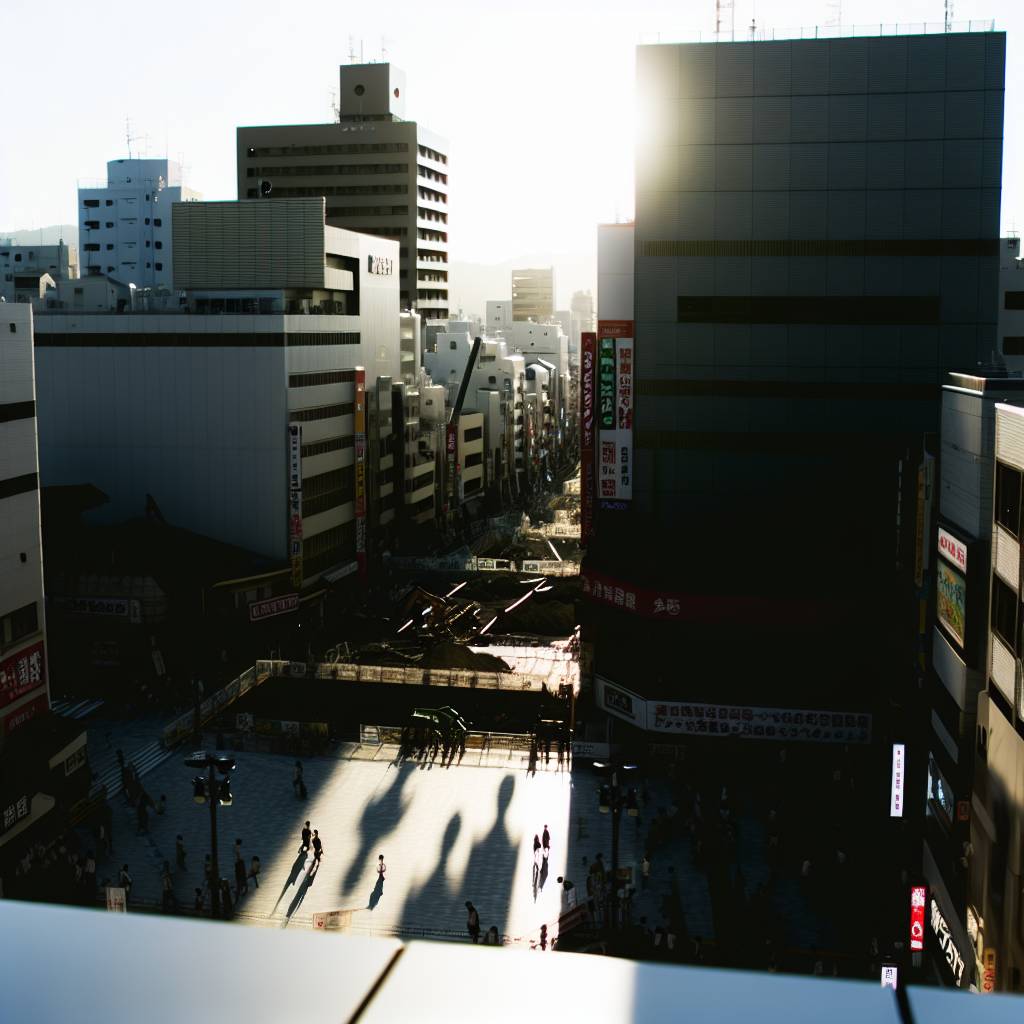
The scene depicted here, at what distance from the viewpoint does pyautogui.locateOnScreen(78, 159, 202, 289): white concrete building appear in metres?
149

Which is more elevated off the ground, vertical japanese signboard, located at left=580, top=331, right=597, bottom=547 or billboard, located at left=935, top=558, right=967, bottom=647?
vertical japanese signboard, located at left=580, top=331, right=597, bottom=547

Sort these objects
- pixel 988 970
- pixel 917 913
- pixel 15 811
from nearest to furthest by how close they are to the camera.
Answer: pixel 988 970
pixel 917 913
pixel 15 811

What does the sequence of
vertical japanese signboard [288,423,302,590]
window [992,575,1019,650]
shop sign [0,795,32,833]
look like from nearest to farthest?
window [992,575,1019,650] → shop sign [0,795,32,833] → vertical japanese signboard [288,423,302,590]

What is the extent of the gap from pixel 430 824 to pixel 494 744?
31.2 ft

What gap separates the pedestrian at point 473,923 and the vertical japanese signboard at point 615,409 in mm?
23992

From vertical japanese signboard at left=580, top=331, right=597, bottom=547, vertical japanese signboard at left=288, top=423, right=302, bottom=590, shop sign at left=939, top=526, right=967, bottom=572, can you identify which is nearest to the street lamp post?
shop sign at left=939, top=526, right=967, bottom=572

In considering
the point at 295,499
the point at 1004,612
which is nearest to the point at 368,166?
the point at 295,499

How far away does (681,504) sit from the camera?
56.1 m

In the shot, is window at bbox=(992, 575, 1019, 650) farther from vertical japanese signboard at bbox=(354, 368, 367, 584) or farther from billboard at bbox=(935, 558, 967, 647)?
A: vertical japanese signboard at bbox=(354, 368, 367, 584)

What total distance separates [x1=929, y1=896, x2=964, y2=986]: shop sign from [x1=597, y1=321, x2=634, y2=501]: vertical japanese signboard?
1005 inches

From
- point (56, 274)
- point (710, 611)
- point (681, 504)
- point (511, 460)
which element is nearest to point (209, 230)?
point (681, 504)

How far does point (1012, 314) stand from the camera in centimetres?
7262

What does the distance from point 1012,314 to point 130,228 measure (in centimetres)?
10915

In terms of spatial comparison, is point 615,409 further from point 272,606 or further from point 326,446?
point 326,446
